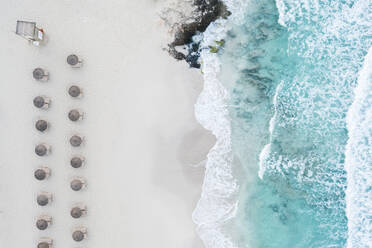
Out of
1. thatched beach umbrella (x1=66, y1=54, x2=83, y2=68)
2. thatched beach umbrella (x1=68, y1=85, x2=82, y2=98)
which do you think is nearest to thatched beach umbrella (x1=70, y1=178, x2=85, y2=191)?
thatched beach umbrella (x1=68, y1=85, x2=82, y2=98)

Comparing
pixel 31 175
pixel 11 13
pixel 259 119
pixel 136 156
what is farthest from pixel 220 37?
pixel 31 175

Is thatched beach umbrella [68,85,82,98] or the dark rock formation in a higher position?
the dark rock formation

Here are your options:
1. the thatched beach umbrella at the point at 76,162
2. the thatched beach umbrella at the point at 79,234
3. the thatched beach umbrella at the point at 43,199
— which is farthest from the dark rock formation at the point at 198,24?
the thatched beach umbrella at the point at 79,234

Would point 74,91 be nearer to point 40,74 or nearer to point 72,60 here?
point 72,60

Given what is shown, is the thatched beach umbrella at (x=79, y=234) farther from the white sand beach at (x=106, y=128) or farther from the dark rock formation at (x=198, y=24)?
the dark rock formation at (x=198, y=24)

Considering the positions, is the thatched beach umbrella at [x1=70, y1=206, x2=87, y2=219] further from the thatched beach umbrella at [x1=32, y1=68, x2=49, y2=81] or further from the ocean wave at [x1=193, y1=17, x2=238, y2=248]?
the thatched beach umbrella at [x1=32, y1=68, x2=49, y2=81]
